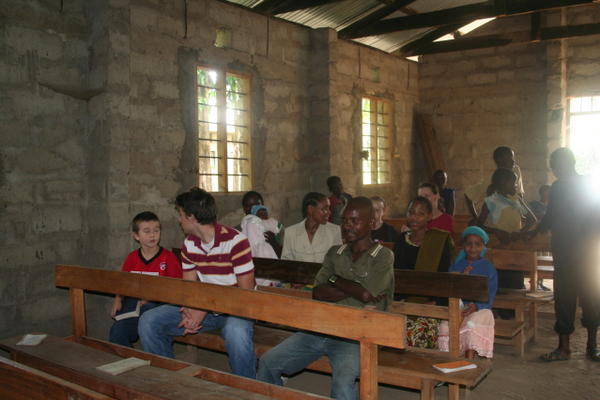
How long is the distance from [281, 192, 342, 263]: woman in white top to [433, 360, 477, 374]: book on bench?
203cm

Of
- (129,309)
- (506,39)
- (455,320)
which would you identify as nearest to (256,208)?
(129,309)

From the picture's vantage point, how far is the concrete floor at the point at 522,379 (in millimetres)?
4117

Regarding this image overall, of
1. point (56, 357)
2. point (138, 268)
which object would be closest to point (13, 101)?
point (138, 268)

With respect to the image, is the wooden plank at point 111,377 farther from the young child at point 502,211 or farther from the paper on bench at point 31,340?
the young child at point 502,211

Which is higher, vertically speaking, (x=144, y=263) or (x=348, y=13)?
(x=348, y=13)

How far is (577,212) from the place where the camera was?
466cm

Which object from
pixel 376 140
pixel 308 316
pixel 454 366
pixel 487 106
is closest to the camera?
pixel 308 316

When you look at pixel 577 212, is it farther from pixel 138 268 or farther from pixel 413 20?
pixel 413 20

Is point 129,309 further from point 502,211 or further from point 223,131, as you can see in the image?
A: point 223,131

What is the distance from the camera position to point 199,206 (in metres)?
3.66

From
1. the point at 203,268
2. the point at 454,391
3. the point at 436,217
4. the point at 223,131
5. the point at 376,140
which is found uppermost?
the point at 376,140

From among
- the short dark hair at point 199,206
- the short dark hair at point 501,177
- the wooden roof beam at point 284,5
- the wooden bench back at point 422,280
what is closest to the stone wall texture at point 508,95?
the wooden roof beam at point 284,5

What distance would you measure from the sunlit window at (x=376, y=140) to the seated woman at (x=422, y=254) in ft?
19.0

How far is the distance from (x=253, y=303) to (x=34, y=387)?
3.77 feet
